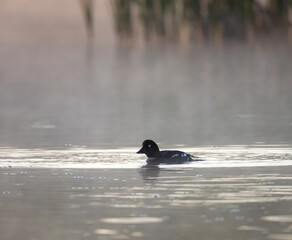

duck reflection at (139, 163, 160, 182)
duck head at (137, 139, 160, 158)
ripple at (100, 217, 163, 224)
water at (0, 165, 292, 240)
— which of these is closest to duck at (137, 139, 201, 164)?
duck head at (137, 139, 160, 158)

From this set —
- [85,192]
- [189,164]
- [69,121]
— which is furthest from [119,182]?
[69,121]

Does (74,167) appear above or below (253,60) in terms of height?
below

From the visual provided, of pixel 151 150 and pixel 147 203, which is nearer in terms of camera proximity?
pixel 147 203

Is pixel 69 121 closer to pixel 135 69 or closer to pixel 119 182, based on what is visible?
pixel 119 182

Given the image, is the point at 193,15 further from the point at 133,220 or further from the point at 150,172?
the point at 133,220

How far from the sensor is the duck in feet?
42.3

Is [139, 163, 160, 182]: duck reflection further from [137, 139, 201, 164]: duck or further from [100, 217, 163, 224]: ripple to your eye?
[100, 217, 163, 224]: ripple

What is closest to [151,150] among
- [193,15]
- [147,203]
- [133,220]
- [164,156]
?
[164,156]

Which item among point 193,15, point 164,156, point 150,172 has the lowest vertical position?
point 150,172

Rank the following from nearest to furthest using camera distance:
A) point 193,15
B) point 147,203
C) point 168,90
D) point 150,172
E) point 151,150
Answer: point 147,203
point 150,172
point 151,150
point 168,90
point 193,15

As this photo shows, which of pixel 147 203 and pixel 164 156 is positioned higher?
pixel 164 156

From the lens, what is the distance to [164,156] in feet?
43.0

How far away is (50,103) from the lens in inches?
991

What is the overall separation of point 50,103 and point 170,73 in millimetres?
14679
